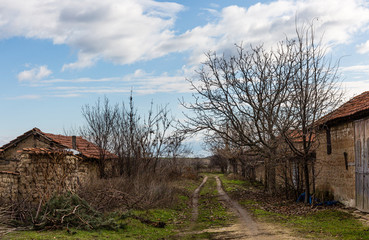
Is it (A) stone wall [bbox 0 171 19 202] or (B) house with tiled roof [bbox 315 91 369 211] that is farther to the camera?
(B) house with tiled roof [bbox 315 91 369 211]

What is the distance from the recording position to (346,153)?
1487 centimetres

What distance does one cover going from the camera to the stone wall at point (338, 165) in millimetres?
14539

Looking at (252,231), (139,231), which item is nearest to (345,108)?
(252,231)

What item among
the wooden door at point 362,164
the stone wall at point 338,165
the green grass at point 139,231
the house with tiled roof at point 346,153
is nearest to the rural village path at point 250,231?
the green grass at point 139,231

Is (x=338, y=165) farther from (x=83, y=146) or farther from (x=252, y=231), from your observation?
(x=83, y=146)

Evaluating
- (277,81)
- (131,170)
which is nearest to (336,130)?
(277,81)

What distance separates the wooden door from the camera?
13219 mm

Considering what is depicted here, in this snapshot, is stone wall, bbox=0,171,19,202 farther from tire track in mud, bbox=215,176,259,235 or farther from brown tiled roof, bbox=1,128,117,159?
brown tiled roof, bbox=1,128,117,159

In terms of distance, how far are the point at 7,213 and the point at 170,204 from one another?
719 cm

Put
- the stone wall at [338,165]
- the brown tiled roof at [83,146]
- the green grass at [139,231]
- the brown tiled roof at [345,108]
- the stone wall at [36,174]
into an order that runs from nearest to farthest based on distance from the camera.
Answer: the green grass at [139,231] < the stone wall at [36,174] < the stone wall at [338,165] < the brown tiled roof at [345,108] < the brown tiled roof at [83,146]

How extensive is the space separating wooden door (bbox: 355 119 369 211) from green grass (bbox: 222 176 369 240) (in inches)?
31.9

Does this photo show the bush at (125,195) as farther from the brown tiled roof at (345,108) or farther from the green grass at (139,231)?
the brown tiled roof at (345,108)

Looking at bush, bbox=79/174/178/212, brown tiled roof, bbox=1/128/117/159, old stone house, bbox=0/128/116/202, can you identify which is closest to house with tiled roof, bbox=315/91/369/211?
bush, bbox=79/174/178/212

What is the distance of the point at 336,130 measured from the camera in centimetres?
1593
